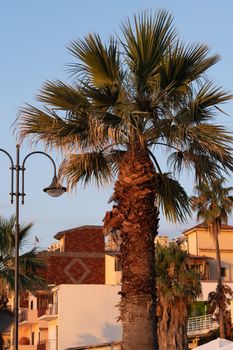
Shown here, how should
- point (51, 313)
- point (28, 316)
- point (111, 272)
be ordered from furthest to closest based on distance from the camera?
point (111, 272) → point (28, 316) → point (51, 313)

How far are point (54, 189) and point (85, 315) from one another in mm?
41000

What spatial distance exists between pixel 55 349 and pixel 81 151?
42.6 meters

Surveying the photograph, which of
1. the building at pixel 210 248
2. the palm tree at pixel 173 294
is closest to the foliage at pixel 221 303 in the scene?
the palm tree at pixel 173 294

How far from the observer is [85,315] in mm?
57594

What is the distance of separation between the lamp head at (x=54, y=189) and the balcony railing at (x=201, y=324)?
39.4 meters

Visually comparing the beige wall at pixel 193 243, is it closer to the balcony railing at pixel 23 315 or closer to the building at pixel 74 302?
the building at pixel 74 302

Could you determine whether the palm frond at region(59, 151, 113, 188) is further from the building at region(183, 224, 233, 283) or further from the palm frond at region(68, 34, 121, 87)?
the building at region(183, 224, 233, 283)

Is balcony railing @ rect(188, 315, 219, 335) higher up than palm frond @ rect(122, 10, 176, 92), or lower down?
lower down

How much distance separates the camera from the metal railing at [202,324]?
5572 centimetres

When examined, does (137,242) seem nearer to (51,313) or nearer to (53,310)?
(53,310)

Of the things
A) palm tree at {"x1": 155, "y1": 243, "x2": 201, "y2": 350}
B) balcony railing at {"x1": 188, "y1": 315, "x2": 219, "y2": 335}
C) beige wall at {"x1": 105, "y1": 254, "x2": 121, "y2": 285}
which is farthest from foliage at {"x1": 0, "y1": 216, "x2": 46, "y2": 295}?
beige wall at {"x1": 105, "y1": 254, "x2": 121, "y2": 285}

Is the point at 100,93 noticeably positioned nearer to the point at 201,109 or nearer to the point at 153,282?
the point at 201,109

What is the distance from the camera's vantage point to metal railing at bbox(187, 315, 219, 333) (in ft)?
183

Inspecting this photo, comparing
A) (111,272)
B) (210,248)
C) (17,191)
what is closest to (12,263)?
(17,191)
